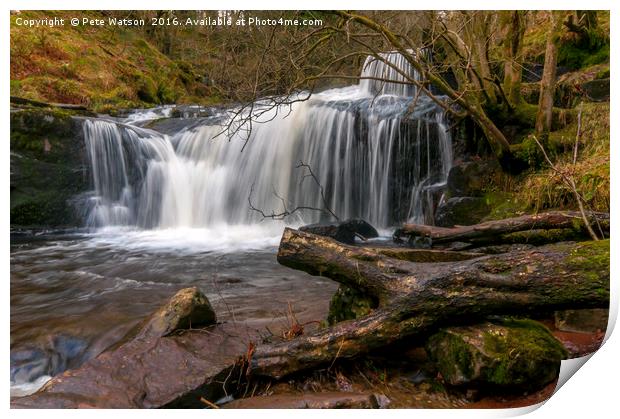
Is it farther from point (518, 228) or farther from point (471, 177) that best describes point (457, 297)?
point (471, 177)

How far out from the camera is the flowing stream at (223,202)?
12.7 ft

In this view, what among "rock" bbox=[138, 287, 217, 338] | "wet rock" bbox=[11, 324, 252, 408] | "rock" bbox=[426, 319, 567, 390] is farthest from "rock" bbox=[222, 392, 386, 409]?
"rock" bbox=[138, 287, 217, 338]

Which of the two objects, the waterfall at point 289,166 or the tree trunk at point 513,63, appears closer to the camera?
the tree trunk at point 513,63

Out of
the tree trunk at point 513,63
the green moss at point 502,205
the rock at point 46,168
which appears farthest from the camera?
the rock at point 46,168

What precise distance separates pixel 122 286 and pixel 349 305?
2.80m

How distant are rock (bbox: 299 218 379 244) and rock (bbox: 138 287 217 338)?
322 centimetres

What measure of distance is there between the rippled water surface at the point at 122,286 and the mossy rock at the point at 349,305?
48 centimetres

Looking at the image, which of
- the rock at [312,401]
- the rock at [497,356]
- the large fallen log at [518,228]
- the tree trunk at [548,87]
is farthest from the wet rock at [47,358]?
the tree trunk at [548,87]

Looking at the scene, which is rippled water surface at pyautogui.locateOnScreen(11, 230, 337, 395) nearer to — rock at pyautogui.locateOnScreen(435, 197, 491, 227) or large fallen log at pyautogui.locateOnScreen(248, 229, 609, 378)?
large fallen log at pyautogui.locateOnScreen(248, 229, 609, 378)

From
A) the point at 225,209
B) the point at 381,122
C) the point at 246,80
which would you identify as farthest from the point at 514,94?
the point at 225,209

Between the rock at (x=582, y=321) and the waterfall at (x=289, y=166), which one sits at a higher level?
the waterfall at (x=289, y=166)

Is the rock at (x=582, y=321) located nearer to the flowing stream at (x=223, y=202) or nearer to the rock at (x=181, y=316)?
the flowing stream at (x=223, y=202)

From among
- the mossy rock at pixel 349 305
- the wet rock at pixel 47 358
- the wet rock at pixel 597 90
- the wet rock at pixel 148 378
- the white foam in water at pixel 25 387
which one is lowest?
the white foam in water at pixel 25 387

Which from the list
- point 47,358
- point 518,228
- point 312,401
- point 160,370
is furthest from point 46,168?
point 518,228
